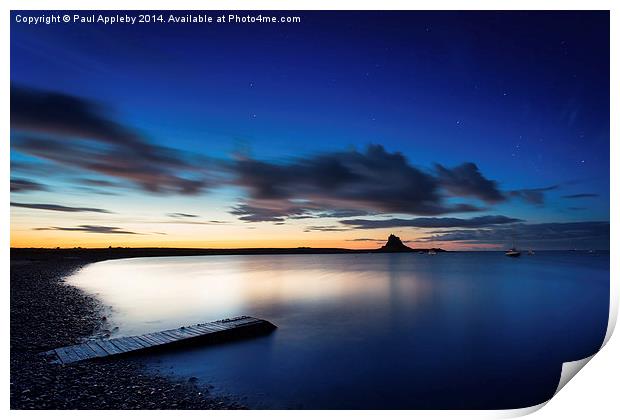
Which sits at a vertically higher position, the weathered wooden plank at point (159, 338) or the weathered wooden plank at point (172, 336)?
the weathered wooden plank at point (172, 336)

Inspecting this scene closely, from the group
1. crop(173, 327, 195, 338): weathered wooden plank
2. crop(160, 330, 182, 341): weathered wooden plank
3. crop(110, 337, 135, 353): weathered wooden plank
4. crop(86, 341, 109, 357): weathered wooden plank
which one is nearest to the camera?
crop(86, 341, 109, 357): weathered wooden plank

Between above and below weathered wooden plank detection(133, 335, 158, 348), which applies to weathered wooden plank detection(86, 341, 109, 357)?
above

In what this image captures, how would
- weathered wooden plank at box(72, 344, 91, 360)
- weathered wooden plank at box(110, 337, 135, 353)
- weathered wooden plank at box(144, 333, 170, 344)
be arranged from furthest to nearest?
weathered wooden plank at box(144, 333, 170, 344) → weathered wooden plank at box(110, 337, 135, 353) → weathered wooden plank at box(72, 344, 91, 360)

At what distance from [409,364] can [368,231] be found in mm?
8142

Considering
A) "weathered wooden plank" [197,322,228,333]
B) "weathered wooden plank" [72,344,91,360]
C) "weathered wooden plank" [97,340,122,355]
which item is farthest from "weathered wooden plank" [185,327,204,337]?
"weathered wooden plank" [72,344,91,360]

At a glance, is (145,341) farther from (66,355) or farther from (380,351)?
(380,351)

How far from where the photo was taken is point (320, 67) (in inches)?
281

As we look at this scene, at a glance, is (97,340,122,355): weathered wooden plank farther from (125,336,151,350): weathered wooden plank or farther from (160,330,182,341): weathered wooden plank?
(160,330,182,341): weathered wooden plank

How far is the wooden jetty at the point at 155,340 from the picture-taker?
5602mm

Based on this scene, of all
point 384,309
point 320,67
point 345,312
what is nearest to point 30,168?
point 320,67

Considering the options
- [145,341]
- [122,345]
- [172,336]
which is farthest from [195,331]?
[122,345]

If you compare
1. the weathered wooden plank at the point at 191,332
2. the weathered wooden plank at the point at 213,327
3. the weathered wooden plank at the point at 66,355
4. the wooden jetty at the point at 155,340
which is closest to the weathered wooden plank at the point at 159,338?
the wooden jetty at the point at 155,340

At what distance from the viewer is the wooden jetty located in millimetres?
5602

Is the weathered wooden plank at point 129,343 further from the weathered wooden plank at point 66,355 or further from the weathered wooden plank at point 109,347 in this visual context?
the weathered wooden plank at point 66,355
